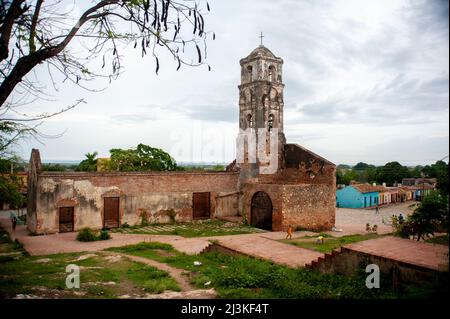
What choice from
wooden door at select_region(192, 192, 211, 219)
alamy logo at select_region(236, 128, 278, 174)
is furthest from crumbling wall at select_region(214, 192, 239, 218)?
alamy logo at select_region(236, 128, 278, 174)

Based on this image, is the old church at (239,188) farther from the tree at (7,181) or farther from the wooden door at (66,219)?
the tree at (7,181)

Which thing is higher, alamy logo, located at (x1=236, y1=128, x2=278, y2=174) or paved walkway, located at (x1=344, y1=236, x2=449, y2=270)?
alamy logo, located at (x1=236, y1=128, x2=278, y2=174)

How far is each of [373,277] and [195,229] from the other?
12.3 meters

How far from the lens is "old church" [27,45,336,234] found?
61.0 feet

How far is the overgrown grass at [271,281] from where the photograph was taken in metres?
7.91

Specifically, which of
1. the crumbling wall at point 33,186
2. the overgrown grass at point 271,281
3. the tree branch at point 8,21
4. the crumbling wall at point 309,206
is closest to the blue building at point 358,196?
the crumbling wall at point 309,206

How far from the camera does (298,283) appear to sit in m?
8.67

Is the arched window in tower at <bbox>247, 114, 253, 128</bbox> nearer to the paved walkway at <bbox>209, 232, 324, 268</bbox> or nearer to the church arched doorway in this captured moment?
the church arched doorway

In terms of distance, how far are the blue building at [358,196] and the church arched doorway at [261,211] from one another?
999 inches

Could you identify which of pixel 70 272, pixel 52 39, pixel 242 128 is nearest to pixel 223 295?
pixel 70 272

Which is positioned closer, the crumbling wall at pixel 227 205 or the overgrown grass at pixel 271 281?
the overgrown grass at pixel 271 281

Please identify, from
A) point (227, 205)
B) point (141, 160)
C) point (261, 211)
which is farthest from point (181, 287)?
point (141, 160)

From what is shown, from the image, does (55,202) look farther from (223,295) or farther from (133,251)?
(223,295)

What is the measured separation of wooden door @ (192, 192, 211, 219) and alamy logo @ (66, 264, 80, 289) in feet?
38.5
